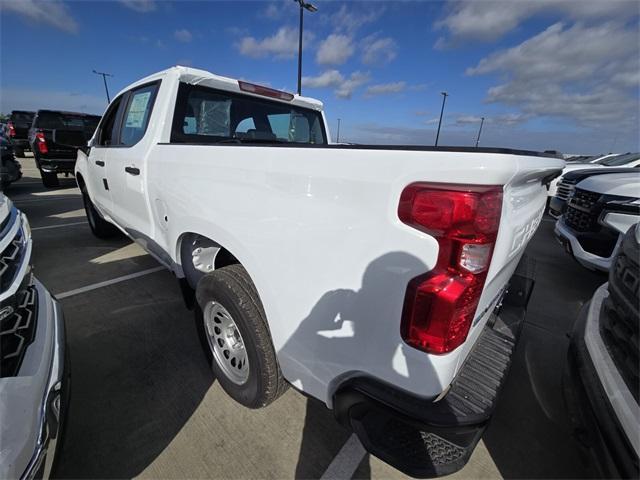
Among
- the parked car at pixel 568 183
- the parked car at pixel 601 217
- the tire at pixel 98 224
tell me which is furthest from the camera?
the parked car at pixel 568 183

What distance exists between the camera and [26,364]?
131cm

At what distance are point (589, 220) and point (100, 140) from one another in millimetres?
5944

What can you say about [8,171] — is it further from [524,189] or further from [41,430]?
[524,189]

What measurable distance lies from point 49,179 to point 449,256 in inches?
496

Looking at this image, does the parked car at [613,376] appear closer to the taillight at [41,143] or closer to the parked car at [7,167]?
the parked car at [7,167]

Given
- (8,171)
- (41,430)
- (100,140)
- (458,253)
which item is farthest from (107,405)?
(8,171)

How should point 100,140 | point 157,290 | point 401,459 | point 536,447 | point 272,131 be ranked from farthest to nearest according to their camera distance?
1. point 100,140
2. point 157,290
3. point 272,131
4. point 536,447
5. point 401,459

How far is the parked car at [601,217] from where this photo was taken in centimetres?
332

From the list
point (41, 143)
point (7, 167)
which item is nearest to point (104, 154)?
point (7, 167)

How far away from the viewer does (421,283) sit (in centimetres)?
107

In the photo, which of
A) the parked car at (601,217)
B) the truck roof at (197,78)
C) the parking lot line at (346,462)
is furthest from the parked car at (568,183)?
the parking lot line at (346,462)

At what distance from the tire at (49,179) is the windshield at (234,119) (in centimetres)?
1005

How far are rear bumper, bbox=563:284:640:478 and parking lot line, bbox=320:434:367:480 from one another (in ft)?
3.51

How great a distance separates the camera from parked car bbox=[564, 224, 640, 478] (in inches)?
44.0
